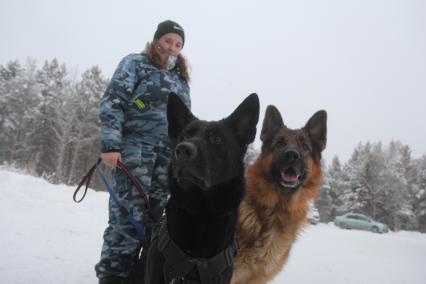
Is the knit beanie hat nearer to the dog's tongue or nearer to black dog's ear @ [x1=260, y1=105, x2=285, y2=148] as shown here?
black dog's ear @ [x1=260, y1=105, x2=285, y2=148]

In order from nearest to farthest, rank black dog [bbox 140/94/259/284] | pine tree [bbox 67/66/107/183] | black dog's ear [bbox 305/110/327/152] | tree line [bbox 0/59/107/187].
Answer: black dog [bbox 140/94/259/284]
black dog's ear [bbox 305/110/327/152]
pine tree [bbox 67/66/107/183]
tree line [bbox 0/59/107/187]

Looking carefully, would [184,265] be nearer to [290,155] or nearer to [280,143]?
[290,155]

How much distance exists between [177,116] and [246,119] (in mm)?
564

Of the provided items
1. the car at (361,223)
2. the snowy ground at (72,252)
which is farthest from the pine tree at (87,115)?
the car at (361,223)

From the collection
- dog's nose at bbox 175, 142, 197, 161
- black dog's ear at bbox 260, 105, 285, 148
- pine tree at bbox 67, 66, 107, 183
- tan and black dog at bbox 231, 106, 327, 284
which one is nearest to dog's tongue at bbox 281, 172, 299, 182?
tan and black dog at bbox 231, 106, 327, 284

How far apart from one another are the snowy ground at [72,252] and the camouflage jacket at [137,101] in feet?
6.46

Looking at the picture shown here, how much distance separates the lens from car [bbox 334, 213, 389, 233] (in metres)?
23.6

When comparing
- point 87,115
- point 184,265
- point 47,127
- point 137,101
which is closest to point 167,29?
point 137,101

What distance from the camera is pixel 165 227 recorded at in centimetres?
237

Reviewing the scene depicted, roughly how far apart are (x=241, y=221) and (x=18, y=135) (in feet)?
127

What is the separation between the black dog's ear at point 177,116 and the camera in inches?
100

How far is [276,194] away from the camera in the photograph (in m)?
3.57

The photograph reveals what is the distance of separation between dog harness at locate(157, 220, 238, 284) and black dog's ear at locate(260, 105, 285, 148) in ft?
6.41

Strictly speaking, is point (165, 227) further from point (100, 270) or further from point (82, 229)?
point (82, 229)
